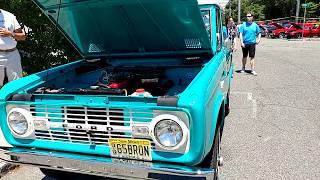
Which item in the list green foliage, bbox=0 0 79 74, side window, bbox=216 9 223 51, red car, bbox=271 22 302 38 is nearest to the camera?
side window, bbox=216 9 223 51

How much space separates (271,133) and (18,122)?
3.53m

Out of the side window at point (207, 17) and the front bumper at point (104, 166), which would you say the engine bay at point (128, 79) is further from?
the front bumper at point (104, 166)

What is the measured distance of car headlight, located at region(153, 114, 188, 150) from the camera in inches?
108

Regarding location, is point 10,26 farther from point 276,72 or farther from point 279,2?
point 279,2

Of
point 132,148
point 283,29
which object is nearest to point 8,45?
point 132,148

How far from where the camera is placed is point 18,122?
3.25m

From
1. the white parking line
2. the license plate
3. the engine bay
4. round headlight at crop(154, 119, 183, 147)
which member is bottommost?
the white parking line

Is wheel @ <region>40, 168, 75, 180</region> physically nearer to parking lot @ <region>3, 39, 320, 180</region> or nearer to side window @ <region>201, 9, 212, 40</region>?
parking lot @ <region>3, 39, 320, 180</region>

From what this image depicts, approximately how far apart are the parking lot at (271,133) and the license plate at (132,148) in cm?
143

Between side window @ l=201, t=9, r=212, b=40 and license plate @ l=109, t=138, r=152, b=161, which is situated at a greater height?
side window @ l=201, t=9, r=212, b=40

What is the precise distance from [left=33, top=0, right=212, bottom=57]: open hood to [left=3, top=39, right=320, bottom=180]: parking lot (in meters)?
1.40

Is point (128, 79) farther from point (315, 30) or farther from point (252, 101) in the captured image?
point (315, 30)

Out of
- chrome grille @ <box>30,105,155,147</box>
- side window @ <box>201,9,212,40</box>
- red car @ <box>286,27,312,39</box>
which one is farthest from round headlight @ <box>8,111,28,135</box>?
red car @ <box>286,27,312,39</box>

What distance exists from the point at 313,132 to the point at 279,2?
6025cm
